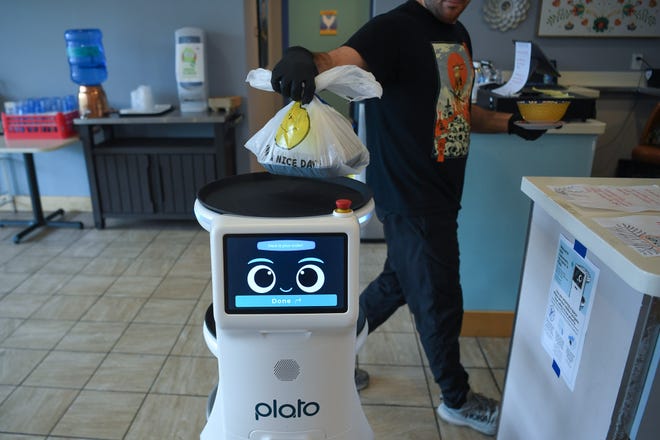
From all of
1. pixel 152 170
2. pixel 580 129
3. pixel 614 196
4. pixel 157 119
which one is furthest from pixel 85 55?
pixel 614 196

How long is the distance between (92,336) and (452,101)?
5.86ft

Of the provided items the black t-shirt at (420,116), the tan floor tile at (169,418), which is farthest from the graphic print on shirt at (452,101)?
the tan floor tile at (169,418)

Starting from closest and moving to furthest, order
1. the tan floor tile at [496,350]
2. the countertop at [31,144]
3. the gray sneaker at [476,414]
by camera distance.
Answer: the gray sneaker at [476,414] → the tan floor tile at [496,350] → the countertop at [31,144]

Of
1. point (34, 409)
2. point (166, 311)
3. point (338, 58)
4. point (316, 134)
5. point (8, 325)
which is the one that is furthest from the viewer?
point (166, 311)

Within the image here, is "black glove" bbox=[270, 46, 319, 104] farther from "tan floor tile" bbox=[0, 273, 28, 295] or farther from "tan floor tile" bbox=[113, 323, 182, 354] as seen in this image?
"tan floor tile" bbox=[0, 273, 28, 295]

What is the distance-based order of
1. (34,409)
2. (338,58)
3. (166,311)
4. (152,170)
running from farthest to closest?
1. (152,170)
2. (166,311)
3. (34,409)
4. (338,58)

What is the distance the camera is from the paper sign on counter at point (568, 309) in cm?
102

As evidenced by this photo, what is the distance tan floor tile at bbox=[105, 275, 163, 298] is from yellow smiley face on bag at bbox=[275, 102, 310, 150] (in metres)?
1.85

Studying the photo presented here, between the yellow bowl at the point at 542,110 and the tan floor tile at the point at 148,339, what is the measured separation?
166 cm

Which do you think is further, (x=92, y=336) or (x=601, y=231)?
(x=92, y=336)

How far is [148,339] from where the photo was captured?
217 cm

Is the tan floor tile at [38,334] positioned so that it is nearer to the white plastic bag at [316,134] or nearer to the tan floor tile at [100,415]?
the tan floor tile at [100,415]

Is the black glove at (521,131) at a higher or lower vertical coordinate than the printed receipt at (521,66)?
lower

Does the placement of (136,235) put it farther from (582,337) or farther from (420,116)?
(582,337)
